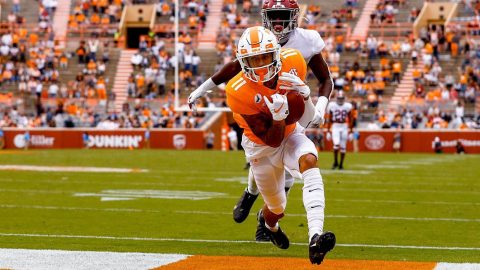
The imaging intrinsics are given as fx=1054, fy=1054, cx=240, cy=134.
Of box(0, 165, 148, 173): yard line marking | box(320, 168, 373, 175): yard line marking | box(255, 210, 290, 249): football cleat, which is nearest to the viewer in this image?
box(255, 210, 290, 249): football cleat

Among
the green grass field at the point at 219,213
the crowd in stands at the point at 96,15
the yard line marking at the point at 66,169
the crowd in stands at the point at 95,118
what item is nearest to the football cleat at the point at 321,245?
the green grass field at the point at 219,213

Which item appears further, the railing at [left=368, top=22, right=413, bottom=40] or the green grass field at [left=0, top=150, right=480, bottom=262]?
the railing at [left=368, top=22, right=413, bottom=40]

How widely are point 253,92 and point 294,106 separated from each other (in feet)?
1.21

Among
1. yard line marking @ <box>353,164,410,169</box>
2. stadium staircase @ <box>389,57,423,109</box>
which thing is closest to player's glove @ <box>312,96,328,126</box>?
yard line marking @ <box>353,164,410,169</box>

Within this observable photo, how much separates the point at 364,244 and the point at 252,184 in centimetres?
118

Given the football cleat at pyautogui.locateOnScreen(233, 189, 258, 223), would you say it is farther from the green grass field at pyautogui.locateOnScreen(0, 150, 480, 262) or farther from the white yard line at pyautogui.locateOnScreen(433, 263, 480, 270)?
the white yard line at pyautogui.locateOnScreen(433, 263, 480, 270)

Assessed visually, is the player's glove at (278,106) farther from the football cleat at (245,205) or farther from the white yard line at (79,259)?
the football cleat at (245,205)

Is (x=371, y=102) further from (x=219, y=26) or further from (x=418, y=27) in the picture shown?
(x=219, y=26)

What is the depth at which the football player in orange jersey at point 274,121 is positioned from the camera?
7.12 m

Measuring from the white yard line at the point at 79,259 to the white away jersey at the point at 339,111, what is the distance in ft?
45.1

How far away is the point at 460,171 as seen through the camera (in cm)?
2131

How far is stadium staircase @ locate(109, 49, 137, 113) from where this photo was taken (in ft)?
126

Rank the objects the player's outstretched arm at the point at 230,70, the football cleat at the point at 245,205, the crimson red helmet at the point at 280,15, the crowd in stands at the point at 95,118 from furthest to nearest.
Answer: the crowd in stands at the point at 95,118, the football cleat at the point at 245,205, the crimson red helmet at the point at 280,15, the player's outstretched arm at the point at 230,70

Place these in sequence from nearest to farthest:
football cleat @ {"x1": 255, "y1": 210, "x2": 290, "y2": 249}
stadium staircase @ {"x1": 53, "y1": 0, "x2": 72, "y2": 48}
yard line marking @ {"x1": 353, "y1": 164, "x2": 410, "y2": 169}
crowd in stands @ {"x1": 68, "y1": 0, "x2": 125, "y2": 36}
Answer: football cleat @ {"x1": 255, "y1": 210, "x2": 290, "y2": 249} < yard line marking @ {"x1": 353, "y1": 164, "x2": 410, "y2": 169} < crowd in stands @ {"x1": 68, "y1": 0, "x2": 125, "y2": 36} < stadium staircase @ {"x1": 53, "y1": 0, "x2": 72, "y2": 48}
